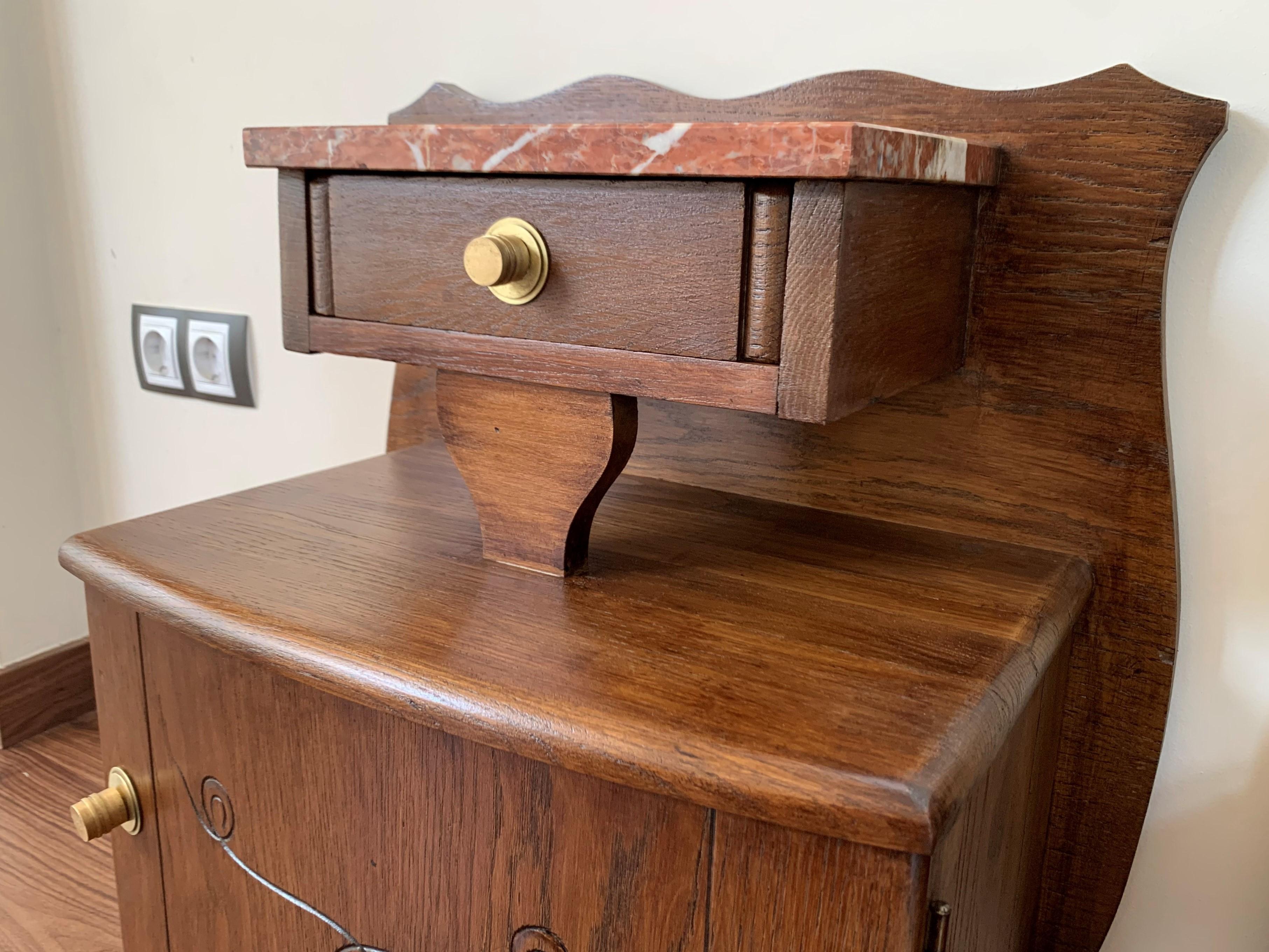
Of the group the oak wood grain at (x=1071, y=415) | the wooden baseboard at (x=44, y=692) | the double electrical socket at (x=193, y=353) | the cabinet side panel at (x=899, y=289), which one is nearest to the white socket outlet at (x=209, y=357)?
the double electrical socket at (x=193, y=353)

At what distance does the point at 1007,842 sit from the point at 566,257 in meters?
0.38

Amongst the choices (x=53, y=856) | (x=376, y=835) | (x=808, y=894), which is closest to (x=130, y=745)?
(x=376, y=835)

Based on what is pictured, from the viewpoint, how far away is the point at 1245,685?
0.61 metres

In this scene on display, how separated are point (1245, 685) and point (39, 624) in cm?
123

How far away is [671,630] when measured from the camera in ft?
1.58

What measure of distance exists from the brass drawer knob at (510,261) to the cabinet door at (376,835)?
0.70ft

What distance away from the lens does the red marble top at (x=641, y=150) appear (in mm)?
398

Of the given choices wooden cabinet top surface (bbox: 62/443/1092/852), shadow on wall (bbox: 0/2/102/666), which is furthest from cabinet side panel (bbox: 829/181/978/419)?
shadow on wall (bbox: 0/2/102/666)

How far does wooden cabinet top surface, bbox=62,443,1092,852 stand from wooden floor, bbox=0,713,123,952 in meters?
0.50

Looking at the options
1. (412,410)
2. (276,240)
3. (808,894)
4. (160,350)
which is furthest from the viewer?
(160,350)

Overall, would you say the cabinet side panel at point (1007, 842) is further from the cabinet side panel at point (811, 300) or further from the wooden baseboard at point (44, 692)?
the wooden baseboard at point (44, 692)

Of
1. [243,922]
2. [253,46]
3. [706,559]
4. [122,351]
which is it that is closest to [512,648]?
[706,559]

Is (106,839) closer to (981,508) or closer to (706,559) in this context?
(706,559)

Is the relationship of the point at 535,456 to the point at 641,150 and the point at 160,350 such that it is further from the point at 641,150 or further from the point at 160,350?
the point at 160,350
